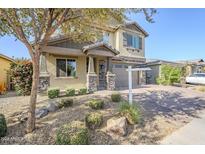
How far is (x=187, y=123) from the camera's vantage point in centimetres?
651

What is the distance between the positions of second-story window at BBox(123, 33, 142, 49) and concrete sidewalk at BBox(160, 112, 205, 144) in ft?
39.5

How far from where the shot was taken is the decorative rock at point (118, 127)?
5.31m

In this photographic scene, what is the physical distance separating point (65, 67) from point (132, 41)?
824 centimetres

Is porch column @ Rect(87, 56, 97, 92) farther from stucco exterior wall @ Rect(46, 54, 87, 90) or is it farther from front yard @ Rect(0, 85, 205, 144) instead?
front yard @ Rect(0, 85, 205, 144)

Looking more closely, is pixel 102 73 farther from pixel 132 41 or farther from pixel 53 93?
pixel 53 93

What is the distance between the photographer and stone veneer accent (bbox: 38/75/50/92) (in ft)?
36.0

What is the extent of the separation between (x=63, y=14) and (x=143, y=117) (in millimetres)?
4486

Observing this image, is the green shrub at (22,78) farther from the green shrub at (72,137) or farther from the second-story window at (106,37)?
the second-story window at (106,37)

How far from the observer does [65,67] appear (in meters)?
12.8

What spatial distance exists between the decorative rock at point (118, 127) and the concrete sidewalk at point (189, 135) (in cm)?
111

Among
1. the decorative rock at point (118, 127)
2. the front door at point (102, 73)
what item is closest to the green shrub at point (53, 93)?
the front door at point (102, 73)
